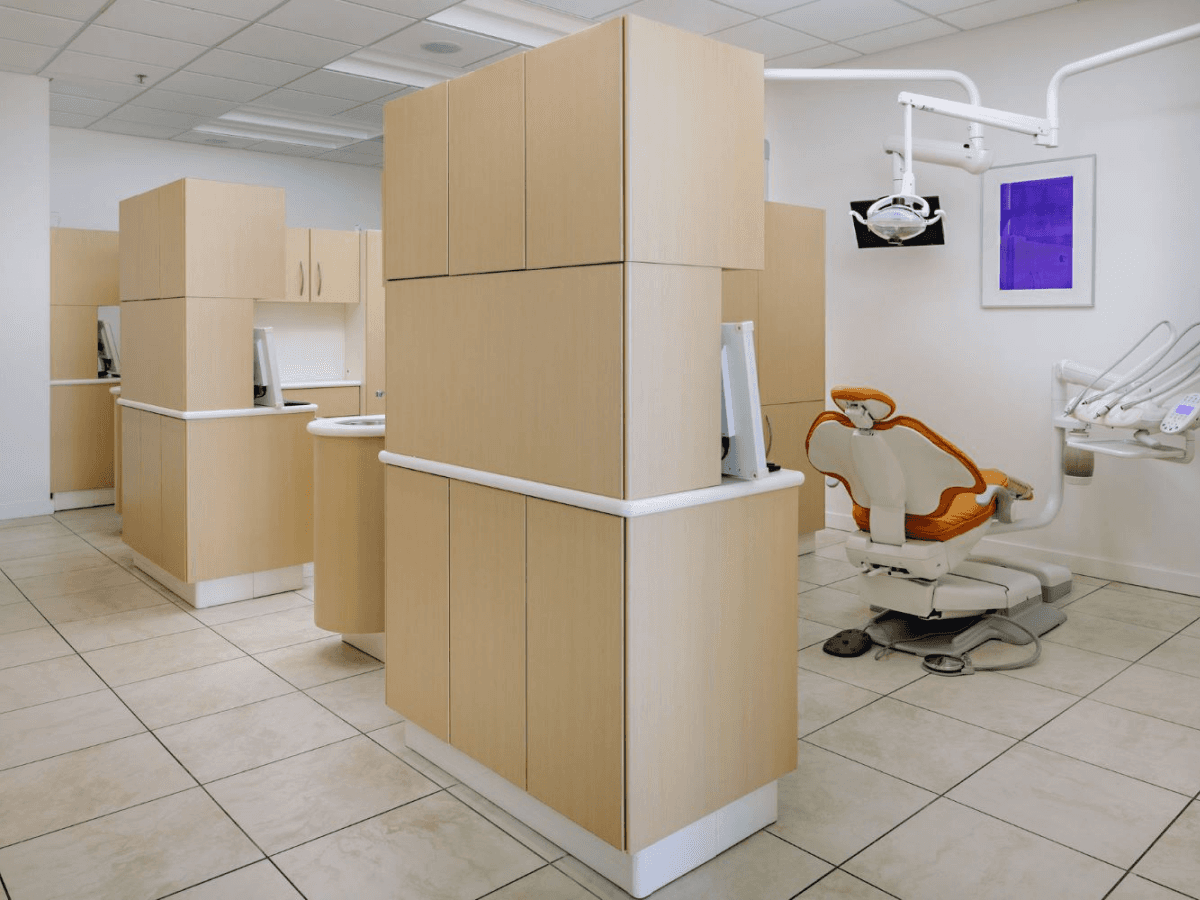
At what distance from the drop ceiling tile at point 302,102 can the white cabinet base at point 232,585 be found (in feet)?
13.3

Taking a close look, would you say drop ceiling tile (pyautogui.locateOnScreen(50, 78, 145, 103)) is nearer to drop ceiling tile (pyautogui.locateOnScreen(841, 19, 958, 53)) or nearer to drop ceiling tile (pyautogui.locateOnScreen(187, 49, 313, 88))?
drop ceiling tile (pyautogui.locateOnScreen(187, 49, 313, 88))

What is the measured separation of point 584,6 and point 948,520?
3518 millimetres

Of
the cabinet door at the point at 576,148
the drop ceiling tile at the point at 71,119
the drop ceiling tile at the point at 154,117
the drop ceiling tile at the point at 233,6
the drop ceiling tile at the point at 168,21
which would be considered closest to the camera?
the cabinet door at the point at 576,148

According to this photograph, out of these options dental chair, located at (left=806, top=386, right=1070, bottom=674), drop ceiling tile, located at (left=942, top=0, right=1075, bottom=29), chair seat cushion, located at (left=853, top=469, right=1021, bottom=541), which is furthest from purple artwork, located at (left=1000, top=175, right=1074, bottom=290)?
chair seat cushion, located at (left=853, top=469, right=1021, bottom=541)

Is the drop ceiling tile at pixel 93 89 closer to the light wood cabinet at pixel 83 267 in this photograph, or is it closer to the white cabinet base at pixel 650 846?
the light wood cabinet at pixel 83 267

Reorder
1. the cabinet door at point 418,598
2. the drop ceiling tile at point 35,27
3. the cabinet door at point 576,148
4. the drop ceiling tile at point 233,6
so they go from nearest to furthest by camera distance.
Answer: the cabinet door at point 576,148 < the cabinet door at point 418,598 < the drop ceiling tile at point 233,6 < the drop ceiling tile at point 35,27

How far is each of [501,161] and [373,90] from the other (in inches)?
214

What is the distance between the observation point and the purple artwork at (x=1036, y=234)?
5.41m

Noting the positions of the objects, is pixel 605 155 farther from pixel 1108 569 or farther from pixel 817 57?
pixel 817 57

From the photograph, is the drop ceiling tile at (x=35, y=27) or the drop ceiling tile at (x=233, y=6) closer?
the drop ceiling tile at (x=233, y=6)

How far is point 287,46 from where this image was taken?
20.5 ft

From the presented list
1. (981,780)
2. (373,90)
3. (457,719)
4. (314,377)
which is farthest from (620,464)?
(373,90)

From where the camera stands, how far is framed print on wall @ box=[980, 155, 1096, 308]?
5.34m

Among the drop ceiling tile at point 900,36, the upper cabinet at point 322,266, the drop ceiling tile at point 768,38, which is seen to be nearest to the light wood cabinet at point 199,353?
the upper cabinet at point 322,266
